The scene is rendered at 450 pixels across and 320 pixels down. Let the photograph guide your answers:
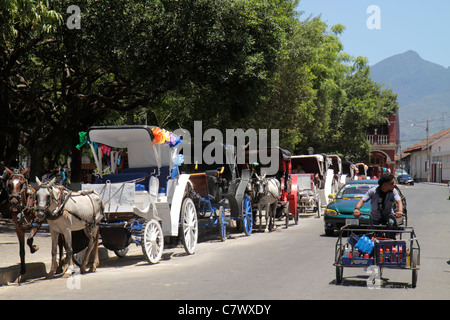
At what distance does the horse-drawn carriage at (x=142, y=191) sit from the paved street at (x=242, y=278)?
1.83 ft

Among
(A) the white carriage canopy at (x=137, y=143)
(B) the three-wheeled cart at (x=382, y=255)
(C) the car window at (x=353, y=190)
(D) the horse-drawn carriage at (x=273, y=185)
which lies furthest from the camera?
(D) the horse-drawn carriage at (x=273, y=185)

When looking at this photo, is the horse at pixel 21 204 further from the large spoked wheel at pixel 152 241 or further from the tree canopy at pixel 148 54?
the tree canopy at pixel 148 54

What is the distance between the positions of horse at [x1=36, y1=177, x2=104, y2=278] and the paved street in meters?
0.42

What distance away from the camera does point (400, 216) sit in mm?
9391

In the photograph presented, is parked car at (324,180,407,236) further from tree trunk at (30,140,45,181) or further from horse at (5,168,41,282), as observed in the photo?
tree trunk at (30,140,45,181)

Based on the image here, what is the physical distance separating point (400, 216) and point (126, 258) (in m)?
6.59

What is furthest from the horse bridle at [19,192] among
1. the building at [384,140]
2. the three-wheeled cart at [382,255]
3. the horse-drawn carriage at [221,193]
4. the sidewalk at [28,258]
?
the building at [384,140]

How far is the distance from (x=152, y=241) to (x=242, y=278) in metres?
2.81

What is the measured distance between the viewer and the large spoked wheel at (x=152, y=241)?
11555 millimetres

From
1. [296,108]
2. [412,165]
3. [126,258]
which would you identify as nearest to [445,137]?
[412,165]

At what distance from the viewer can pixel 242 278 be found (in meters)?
9.81

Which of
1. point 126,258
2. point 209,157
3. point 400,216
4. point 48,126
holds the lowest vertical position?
point 126,258

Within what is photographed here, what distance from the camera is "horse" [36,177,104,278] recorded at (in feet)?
32.3
